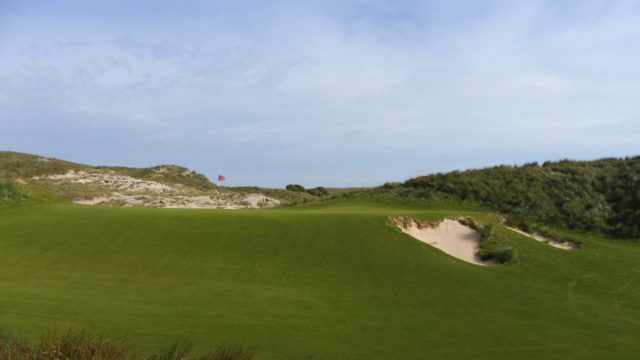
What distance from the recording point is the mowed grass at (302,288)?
317 inches

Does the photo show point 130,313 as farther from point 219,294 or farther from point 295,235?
point 295,235

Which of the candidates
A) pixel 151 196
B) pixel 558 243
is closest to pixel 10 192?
pixel 558 243

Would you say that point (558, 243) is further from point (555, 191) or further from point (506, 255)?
point (555, 191)

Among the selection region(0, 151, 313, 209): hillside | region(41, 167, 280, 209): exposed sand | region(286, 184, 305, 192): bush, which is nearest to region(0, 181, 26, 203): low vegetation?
region(0, 151, 313, 209): hillside

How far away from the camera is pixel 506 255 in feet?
48.2

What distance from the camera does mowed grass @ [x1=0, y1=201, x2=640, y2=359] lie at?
8047 millimetres

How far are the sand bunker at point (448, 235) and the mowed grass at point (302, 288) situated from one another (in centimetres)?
76

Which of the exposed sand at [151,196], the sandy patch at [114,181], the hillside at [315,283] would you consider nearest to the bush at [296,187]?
the exposed sand at [151,196]

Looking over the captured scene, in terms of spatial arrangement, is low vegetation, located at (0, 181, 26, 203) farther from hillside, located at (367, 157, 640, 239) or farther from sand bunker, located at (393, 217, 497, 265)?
hillside, located at (367, 157, 640, 239)

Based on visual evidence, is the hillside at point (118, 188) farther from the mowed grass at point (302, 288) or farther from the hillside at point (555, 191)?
the mowed grass at point (302, 288)

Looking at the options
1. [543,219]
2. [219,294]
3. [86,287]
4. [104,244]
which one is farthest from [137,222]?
[543,219]

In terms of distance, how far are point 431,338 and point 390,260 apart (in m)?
5.14

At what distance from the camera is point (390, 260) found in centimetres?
1353

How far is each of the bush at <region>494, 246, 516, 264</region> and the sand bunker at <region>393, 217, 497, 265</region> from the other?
0.78 meters
